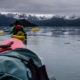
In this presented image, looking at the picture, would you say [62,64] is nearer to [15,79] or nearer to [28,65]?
[28,65]

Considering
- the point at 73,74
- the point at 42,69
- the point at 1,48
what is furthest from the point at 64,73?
the point at 42,69

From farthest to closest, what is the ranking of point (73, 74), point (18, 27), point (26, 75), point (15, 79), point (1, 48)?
point (18, 27) → point (73, 74) → point (1, 48) → point (26, 75) → point (15, 79)

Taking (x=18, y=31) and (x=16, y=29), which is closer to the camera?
(x=16, y=29)

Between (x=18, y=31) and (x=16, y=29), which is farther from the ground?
(x=16, y=29)

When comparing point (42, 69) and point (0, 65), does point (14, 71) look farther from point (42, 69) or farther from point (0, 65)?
point (42, 69)

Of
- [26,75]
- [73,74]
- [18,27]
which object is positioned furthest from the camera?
[18,27]

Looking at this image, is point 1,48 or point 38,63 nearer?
point 38,63

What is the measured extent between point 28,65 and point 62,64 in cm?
409

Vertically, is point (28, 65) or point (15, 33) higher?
point (28, 65)

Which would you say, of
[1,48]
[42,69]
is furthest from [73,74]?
[42,69]

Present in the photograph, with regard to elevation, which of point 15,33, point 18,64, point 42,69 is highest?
point 18,64

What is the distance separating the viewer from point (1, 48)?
3043 millimetres

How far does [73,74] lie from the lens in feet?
16.3

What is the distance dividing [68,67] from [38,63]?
3.44 m
